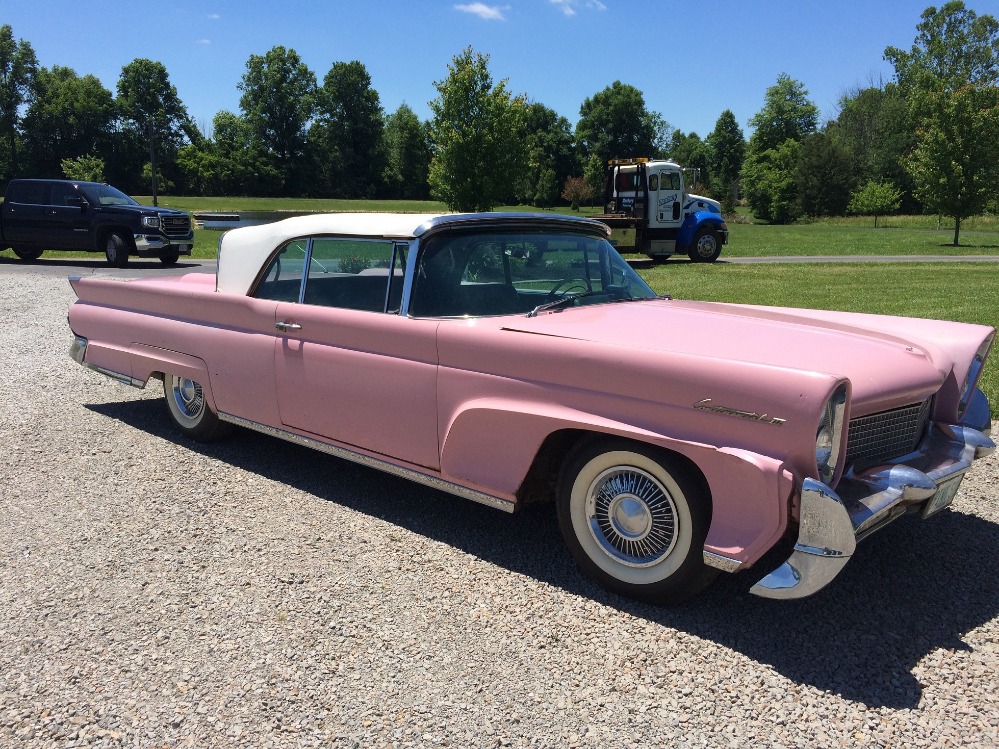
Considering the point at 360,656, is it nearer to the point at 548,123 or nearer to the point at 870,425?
the point at 870,425

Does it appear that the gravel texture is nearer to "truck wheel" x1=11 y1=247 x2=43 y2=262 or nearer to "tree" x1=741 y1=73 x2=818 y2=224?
"truck wheel" x1=11 y1=247 x2=43 y2=262

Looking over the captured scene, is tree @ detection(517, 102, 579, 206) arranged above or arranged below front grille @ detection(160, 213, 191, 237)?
above

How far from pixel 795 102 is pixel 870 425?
9184cm

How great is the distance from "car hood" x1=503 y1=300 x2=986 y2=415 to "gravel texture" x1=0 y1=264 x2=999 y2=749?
88cm

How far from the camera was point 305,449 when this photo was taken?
494cm

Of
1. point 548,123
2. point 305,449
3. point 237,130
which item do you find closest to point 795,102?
point 548,123

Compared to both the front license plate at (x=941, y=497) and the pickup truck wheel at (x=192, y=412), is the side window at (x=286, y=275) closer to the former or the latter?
the pickup truck wheel at (x=192, y=412)

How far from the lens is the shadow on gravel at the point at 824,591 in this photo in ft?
8.68

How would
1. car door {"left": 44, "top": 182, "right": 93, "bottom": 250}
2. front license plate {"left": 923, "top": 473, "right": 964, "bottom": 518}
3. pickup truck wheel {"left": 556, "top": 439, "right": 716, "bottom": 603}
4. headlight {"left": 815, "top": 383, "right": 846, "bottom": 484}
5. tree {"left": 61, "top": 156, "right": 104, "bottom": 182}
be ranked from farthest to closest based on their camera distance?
1. tree {"left": 61, "top": 156, "right": 104, "bottom": 182}
2. car door {"left": 44, "top": 182, "right": 93, "bottom": 250}
3. front license plate {"left": 923, "top": 473, "right": 964, "bottom": 518}
4. pickup truck wheel {"left": 556, "top": 439, "right": 716, "bottom": 603}
5. headlight {"left": 815, "top": 383, "right": 846, "bottom": 484}

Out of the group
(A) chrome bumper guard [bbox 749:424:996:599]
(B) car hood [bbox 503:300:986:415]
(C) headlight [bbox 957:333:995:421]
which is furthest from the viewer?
(C) headlight [bbox 957:333:995:421]

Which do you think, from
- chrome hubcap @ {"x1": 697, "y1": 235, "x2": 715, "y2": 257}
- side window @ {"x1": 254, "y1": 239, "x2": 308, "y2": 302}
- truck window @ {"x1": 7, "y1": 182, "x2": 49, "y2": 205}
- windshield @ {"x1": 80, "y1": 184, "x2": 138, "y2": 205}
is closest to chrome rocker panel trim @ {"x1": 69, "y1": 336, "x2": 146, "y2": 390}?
side window @ {"x1": 254, "y1": 239, "x2": 308, "y2": 302}

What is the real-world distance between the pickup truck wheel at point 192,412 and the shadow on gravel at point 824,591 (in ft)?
2.25

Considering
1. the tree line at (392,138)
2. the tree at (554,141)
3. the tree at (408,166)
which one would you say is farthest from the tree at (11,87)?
the tree at (554,141)

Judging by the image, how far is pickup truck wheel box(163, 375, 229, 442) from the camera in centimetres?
485
